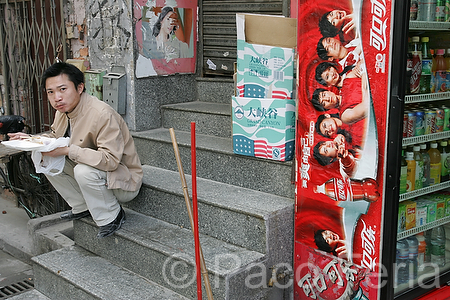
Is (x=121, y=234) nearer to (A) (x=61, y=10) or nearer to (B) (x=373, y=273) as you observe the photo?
(B) (x=373, y=273)

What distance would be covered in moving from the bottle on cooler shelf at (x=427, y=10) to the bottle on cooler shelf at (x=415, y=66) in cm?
13

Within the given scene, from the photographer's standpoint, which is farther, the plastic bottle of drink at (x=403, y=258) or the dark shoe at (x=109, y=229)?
the dark shoe at (x=109, y=229)

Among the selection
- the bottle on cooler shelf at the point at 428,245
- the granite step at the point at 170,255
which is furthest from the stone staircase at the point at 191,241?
the bottle on cooler shelf at the point at 428,245

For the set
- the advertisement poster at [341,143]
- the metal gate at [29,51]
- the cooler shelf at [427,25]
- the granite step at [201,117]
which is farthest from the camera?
the metal gate at [29,51]

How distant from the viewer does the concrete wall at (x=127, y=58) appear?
446cm

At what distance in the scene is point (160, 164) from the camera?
4.36 m

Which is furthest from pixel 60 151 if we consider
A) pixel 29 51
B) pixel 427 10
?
pixel 29 51

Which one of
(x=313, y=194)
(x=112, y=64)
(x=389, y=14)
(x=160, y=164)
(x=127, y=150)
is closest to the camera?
(x=389, y=14)

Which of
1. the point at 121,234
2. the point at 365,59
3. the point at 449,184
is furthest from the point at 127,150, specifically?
the point at 449,184

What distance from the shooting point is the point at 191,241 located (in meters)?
3.35

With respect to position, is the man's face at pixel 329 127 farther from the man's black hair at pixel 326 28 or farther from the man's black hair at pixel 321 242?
the man's black hair at pixel 321 242

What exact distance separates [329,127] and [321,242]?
779 millimetres

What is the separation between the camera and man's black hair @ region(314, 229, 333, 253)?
3.09 meters

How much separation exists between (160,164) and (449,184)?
95.9 inches
